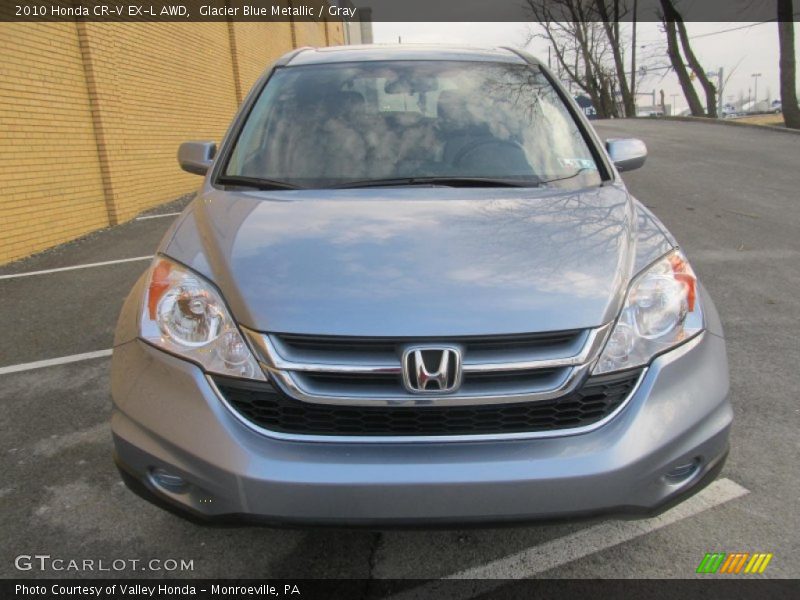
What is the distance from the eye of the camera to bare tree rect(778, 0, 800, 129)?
17.9 meters

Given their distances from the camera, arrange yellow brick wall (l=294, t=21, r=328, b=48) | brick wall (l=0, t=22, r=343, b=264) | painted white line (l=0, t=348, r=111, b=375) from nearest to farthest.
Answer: painted white line (l=0, t=348, r=111, b=375), brick wall (l=0, t=22, r=343, b=264), yellow brick wall (l=294, t=21, r=328, b=48)

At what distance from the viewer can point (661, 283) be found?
2021mm

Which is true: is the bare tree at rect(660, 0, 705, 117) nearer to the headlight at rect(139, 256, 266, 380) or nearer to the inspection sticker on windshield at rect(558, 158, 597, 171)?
the inspection sticker on windshield at rect(558, 158, 597, 171)

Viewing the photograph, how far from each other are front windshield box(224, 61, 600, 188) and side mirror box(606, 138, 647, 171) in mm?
365

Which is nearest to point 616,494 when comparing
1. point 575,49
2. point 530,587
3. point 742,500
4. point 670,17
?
point 530,587

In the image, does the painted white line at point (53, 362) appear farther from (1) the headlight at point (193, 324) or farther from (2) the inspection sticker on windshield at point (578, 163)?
(2) the inspection sticker on windshield at point (578, 163)

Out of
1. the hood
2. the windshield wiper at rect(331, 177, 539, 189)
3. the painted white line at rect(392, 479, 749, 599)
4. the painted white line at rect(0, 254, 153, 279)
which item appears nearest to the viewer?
the hood

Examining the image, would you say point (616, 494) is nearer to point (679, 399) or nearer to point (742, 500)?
point (679, 399)

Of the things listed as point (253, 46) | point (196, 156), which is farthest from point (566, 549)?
point (253, 46)

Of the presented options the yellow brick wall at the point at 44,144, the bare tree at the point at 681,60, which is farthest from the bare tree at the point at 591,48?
the yellow brick wall at the point at 44,144

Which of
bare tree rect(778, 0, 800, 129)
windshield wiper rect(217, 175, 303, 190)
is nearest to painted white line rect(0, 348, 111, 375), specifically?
windshield wiper rect(217, 175, 303, 190)

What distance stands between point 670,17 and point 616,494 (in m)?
27.5

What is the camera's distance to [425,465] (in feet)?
5.51

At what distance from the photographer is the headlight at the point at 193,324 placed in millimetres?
1817
